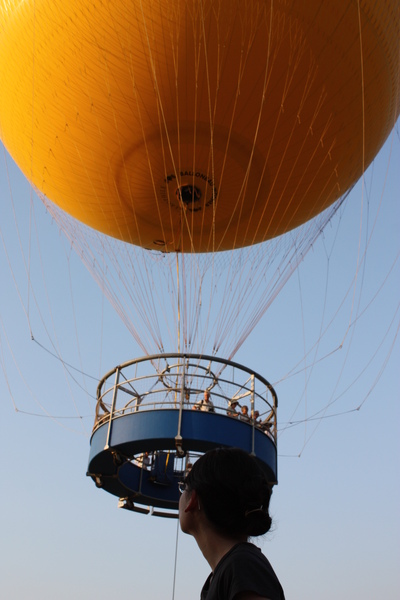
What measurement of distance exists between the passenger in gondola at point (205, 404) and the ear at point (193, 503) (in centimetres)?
736

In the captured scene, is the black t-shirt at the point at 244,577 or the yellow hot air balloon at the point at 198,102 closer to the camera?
the black t-shirt at the point at 244,577

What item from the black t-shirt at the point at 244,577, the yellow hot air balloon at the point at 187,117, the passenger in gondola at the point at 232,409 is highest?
the yellow hot air balloon at the point at 187,117

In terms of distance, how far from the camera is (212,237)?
1384 cm

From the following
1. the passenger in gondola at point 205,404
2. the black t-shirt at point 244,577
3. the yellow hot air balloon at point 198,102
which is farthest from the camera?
the yellow hot air balloon at point 198,102

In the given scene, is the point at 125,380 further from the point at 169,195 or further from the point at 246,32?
the point at 246,32

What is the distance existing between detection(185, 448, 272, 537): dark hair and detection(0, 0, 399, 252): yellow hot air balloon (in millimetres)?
8997

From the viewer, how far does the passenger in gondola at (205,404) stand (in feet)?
31.9

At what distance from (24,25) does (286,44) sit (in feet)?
14.4

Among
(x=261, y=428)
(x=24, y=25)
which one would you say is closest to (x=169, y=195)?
(x=24, y=25)

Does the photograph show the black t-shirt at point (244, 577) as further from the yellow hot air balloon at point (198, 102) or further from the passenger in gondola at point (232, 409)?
the yellow hot air balloon at point (198, 102)

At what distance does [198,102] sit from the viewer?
10.7 metres

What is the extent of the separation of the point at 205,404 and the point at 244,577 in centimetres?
779

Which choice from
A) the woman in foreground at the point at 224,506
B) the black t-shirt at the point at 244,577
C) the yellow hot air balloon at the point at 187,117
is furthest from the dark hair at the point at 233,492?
the yellow hot air balloon at the point at 187,117

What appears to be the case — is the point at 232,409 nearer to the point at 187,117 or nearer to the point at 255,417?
the point at 255,417
